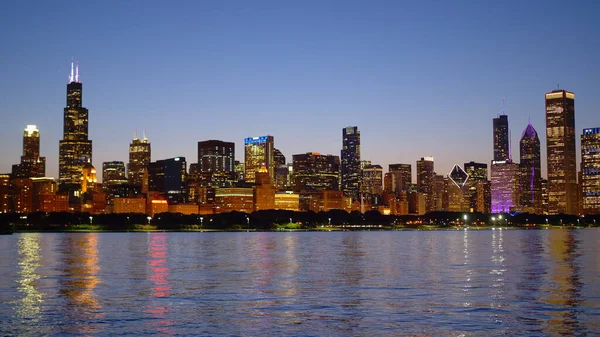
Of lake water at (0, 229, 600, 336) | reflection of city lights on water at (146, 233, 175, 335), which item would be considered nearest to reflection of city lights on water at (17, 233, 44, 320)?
lake water at (0, 229, 600, 336)

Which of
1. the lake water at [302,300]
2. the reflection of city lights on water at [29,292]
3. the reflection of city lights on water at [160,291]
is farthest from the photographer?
the reflection of city lights on water at [29,292]

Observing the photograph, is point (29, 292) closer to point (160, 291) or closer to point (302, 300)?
point (160, 291)

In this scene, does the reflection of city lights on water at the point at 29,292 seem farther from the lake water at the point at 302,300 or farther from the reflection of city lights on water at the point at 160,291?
the reflection of city lights on water at the point at 160,291

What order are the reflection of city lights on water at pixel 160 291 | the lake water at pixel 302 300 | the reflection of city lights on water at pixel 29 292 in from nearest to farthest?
the lake water at pixel 302 300
the reflection of city lights on water at pixel 160 291
the reflection of city lights on water at pixel 29 292

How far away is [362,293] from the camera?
4866 cm

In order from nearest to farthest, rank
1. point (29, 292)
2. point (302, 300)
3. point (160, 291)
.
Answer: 1. point (302, 300)
2. point (29, 292)
3. point (160, 291)

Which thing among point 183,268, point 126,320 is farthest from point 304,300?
point 183,268

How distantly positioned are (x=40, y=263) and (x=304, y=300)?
43822 mm

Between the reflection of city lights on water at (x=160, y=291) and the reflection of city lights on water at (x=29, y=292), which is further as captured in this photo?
the reflection of city lights on water at (x=29, y=292)

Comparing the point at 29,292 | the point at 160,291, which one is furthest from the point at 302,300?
the point at 29,292

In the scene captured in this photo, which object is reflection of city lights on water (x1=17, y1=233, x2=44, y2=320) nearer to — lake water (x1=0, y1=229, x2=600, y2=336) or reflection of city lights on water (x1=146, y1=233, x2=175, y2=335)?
lake water (x1=0, y1=229, x2=600, y2=336)

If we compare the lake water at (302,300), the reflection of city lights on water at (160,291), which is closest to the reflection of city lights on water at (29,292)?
the lake water at (302,300)

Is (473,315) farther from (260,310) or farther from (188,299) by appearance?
(188,299)

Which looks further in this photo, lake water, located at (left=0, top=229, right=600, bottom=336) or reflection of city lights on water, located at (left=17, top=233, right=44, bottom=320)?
reflection of city lights on water, located at (left=17, top=233, right=44, bottom=320)
